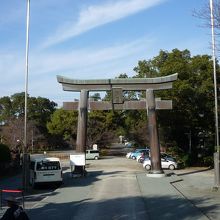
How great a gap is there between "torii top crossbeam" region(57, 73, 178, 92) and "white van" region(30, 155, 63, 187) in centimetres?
813

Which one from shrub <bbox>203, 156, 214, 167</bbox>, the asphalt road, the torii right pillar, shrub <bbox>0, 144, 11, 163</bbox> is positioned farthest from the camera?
shrub <bbox>203, 156, 214, 167</bbox>

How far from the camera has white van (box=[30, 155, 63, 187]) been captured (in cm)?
2941

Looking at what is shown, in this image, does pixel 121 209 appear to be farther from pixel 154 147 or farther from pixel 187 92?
pixel 187 92

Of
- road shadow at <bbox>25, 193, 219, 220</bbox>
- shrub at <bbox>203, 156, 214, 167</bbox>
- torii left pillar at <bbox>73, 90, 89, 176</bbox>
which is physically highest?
torii left pillar at <bbox>73, 90, 89, 176</bbox>

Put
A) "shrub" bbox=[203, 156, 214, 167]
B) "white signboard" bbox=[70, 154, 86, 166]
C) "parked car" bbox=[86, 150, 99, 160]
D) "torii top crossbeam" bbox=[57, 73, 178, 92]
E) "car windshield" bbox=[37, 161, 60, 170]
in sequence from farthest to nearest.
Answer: "parked car" bbox=[86, 150, 99, 160] → "shrub" bbox=[203, 156, 214, 167] → "torii top crossbeam" bbox=[57, 73, 178, 92] → "white signboard" bbox=[70, 154, 86, 166] → "car windshield" bbox=[37, 161, 60, 170]

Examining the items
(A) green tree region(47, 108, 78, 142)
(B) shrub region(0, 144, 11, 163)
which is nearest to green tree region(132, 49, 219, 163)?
(B) shrub region(0, 144, 11, 163)

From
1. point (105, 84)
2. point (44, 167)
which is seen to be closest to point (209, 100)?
point (105, 84)

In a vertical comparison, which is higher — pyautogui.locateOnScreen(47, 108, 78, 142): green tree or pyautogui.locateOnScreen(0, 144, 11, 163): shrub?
pyautogui.locateOnScreen(47, 108, 78, 142): green tree

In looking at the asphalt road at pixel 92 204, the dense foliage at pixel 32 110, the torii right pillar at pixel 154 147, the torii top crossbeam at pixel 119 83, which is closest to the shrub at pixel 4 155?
the torii top crossbeam at pixel 119 83

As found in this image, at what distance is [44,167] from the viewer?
97.9ft

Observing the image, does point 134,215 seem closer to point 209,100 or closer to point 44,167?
point 44,167

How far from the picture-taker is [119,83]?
36.2m

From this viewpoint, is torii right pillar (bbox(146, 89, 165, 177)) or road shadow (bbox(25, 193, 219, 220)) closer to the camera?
road shadow (bbox(25, 193, 219, 220))

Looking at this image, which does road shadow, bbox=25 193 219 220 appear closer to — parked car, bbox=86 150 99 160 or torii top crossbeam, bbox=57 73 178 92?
torii top crossbeam, bbox=57 73 178 92
